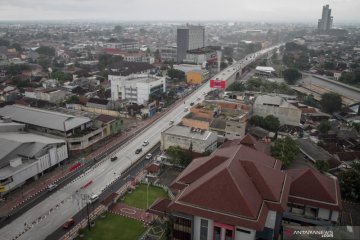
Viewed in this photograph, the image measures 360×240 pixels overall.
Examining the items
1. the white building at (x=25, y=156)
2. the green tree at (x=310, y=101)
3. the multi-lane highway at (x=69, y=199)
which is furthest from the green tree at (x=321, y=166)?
the green tree at (x=310, y=101)

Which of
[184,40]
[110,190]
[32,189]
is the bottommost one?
[110,190]

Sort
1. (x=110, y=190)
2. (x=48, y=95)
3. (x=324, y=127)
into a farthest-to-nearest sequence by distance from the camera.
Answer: (x=48, y=95), (x=324, y=127), (x=110, y=190)

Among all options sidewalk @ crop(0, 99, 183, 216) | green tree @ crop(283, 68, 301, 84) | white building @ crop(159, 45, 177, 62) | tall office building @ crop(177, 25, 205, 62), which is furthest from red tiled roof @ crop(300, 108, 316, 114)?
white building @ crop(159, 45, 177, 62)

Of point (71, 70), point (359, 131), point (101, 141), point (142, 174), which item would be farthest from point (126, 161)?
point (71, 70)

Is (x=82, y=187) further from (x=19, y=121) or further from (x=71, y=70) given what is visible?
(x=71, y=70)

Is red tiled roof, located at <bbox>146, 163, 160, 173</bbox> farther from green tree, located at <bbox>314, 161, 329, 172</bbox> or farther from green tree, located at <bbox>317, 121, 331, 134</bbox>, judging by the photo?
green tree, located at <bbox>317, 121, 331, 134</bbox>

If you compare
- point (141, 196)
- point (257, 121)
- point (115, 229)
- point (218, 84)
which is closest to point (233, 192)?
point (115, 229)

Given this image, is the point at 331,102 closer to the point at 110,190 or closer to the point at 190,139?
the point at 190,139
